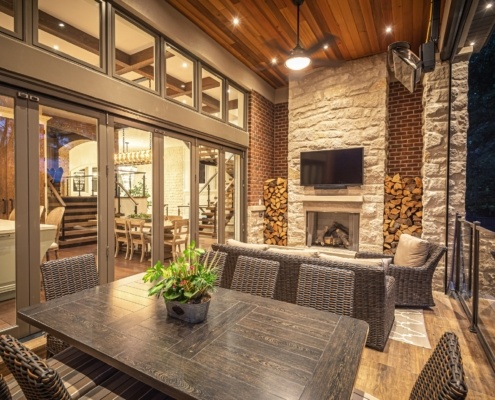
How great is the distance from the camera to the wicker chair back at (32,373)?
3.03 ft

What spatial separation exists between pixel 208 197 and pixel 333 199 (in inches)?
92.1

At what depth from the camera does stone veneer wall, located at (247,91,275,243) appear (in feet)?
19.7

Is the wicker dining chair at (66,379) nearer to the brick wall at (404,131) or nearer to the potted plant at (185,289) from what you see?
the potted plant at (185,289)

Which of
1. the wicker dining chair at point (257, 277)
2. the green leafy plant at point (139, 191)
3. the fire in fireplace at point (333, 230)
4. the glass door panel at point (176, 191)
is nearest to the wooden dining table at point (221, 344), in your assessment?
the wicker dining chair at point (257, 277)

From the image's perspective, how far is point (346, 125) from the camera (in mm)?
5410

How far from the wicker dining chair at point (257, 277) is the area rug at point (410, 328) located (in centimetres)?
157

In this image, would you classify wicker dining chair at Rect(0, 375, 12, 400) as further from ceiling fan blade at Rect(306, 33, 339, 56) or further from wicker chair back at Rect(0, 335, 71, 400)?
ceiling fan blade at Rect(306, 33, 339, 56)

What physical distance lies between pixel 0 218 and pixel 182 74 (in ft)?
10.4

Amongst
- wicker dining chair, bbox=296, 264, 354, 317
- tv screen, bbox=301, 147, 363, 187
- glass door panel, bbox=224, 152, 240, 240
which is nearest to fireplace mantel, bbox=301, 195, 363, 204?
tv screen, bbox=301, 147, 363, 187

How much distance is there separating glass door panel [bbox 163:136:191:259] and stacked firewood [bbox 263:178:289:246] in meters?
2.27

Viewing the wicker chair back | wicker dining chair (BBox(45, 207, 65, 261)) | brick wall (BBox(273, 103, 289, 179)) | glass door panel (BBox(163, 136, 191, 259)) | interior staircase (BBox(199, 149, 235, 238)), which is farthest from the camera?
brick wall (BBox(273, 103, 289, 179))

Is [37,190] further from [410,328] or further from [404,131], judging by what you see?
[404,131]

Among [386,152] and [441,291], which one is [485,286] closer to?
[441,291]

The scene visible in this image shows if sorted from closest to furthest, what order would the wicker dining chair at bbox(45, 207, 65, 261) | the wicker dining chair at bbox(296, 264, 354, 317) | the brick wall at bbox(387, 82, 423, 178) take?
the wicker dining chair at bbox(296, 264, 354, 317), the wicker dining chair at bbox(45, 207, 65, 261), the brick wall at bbox(387, 82, 423, 178)
